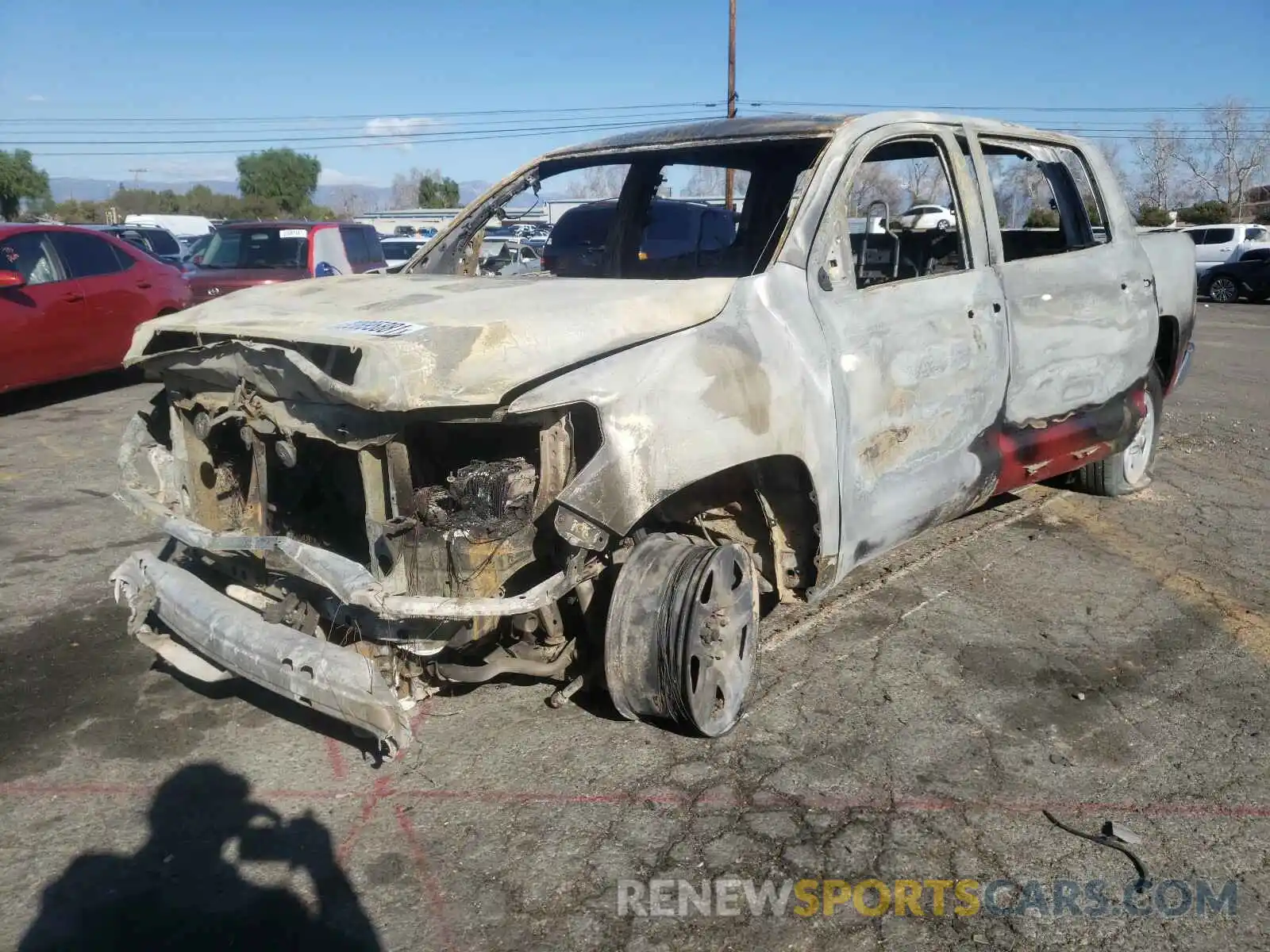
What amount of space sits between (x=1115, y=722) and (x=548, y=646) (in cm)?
193

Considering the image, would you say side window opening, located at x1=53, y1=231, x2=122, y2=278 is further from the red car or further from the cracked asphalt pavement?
the cracked asphalt pavement

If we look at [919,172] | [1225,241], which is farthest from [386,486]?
[1225,241]

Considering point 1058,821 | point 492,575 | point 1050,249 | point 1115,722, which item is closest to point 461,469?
point 492,575

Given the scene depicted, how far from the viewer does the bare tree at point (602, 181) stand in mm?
4758

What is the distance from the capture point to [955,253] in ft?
14.2

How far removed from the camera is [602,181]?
491 centimetres

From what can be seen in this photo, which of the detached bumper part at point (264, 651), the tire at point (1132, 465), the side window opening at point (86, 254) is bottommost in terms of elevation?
the tire at point (1132, 465)

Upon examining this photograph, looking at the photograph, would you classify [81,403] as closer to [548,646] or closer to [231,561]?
[231,561]

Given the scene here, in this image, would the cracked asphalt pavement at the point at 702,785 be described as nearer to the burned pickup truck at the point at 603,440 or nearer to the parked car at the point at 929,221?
the burned pickup truck at the point at 603,440

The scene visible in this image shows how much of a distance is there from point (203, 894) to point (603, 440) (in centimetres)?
157

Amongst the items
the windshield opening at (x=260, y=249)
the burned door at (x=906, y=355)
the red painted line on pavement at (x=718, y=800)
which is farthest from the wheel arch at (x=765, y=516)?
the windshield opening at (x=260, y=249)

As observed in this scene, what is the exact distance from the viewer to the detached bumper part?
2715mm

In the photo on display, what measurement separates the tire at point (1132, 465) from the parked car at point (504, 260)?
333 centimetres

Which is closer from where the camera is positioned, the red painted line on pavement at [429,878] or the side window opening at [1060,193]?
the red painted line on pavement at [429,878]
